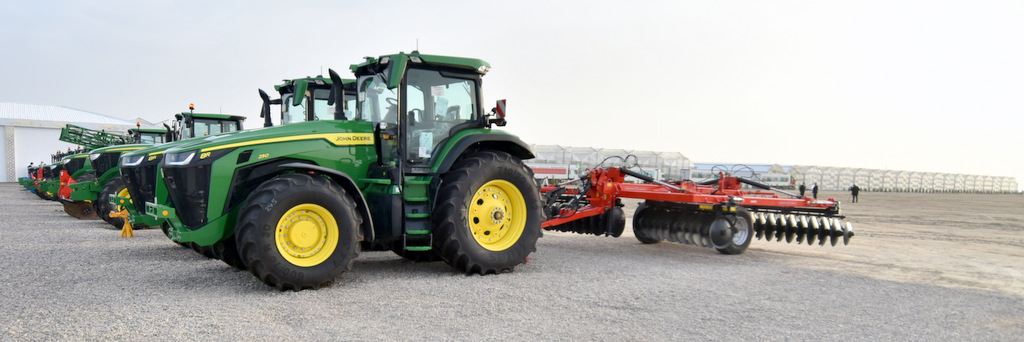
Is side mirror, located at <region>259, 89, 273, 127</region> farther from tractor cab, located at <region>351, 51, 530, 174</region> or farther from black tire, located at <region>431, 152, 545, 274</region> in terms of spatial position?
black tire, located at <region>431, 152, 545, 274</region>

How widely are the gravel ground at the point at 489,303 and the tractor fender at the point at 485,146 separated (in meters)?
1.24

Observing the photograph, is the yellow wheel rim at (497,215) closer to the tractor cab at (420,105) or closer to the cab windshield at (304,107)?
the tractor cab at (420,105)

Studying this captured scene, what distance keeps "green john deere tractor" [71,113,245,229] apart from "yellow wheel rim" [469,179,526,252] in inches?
276

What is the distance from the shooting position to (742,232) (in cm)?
988

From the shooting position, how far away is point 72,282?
6566 mm

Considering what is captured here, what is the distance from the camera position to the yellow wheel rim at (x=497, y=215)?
736cm

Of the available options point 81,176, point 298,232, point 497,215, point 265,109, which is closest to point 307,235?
point 298,232

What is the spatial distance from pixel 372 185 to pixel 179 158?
1.81 m

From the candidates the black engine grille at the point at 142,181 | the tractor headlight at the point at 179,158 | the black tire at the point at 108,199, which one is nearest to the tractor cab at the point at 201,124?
the black tire at the point at 108,199

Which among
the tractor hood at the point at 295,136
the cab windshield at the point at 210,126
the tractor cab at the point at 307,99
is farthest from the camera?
the cab windshield at the point at 210,126

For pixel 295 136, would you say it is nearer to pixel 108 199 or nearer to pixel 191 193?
pixel 191 193

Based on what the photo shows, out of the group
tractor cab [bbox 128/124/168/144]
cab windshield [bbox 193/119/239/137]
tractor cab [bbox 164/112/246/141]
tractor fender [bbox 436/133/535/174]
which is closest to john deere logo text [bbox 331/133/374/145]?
tractor fender [bbox 436/133/535/174]

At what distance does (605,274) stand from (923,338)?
3.22 metres

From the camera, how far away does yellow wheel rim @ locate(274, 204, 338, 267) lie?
599 cm
